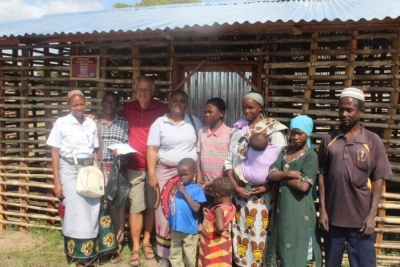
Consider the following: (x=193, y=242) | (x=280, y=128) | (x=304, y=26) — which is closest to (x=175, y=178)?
(x=193, y=242)

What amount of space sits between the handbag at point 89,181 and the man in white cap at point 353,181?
227cm

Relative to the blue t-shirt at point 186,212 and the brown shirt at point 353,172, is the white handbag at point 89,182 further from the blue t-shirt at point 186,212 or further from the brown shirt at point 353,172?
the brown shirt at point 353,172

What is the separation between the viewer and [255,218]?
3.33 metres

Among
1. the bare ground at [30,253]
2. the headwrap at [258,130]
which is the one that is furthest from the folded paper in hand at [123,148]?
the bare ground at [30,253]

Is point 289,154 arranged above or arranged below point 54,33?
below

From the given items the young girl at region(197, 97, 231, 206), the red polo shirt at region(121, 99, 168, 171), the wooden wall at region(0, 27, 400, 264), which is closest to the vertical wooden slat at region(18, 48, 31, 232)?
the wooden wall at region(0, 27, 400, 264)

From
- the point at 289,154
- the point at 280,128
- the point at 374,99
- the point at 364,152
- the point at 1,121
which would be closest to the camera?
the point at 364,152

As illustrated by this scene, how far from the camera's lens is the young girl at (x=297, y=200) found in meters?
2.95

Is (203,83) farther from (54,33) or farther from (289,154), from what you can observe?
(289,154)

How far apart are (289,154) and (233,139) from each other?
62cm

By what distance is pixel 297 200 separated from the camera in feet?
9.92

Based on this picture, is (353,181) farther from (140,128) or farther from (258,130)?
(140,128)

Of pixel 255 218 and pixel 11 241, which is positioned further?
pixel 11 241

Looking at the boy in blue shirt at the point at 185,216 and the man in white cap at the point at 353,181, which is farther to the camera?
the boy in blue shirt at the point at 185,216
